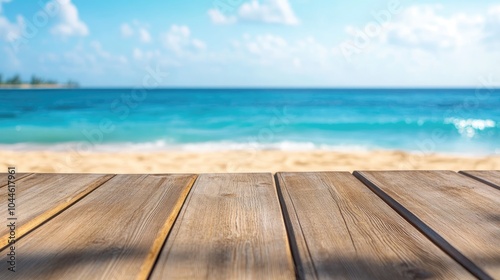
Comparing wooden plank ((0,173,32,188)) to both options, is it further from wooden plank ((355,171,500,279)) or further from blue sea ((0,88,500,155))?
blue sea ((0,88,500,155))

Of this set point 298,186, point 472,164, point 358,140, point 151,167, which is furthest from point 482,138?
point 298,186

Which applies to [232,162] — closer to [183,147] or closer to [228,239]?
[183,147]

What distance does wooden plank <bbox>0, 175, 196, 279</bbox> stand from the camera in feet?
2.15

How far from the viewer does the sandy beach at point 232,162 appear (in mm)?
6324

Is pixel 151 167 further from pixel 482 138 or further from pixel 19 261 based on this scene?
pixel 482 138

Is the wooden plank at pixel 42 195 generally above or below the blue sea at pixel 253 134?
below

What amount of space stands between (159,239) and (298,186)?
488 millimetres

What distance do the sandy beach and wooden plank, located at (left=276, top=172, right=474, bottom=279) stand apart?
5.11 m

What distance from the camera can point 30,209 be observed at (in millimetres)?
973

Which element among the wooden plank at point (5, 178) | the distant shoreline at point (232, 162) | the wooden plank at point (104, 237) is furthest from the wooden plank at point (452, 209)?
the distant shoreline at point (232, 162)

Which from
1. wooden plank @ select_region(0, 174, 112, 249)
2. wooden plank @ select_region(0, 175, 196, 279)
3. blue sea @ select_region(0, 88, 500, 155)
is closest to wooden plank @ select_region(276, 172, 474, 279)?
wooden plank @ select_region(0, 175, 196, 279)

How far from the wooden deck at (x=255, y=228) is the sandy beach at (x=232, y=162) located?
16.2ft

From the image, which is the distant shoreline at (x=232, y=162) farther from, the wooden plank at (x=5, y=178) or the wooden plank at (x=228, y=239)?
the wooden plank at (x=228, y=239)

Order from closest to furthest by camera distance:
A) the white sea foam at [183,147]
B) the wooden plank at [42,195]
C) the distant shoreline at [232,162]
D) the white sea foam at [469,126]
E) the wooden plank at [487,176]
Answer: the wooden plank at [42,195] < the wooden plank at [487,176] < the distant shoreline at [232,162] < the white sea foam at [183,147] < the white sea foam at [469,126]
